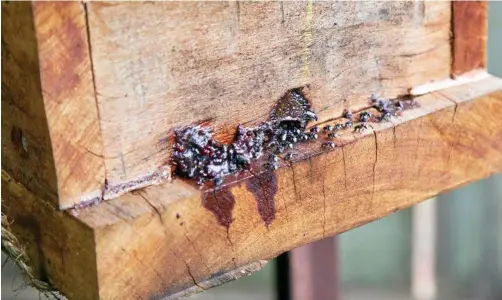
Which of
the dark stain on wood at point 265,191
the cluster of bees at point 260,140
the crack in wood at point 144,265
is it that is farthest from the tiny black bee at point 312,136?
the crack in wood at point 144,265

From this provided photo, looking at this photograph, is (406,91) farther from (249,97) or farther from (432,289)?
(432,289)

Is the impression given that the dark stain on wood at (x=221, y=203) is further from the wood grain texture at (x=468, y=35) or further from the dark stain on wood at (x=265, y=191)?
the wood grain texture at (x=468, y=35)

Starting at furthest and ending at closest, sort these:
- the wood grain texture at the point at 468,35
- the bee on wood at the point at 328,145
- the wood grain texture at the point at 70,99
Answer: the wood grain texture at the point at 468,35, the bee on wood at the point at 328,145, the wood grain texture at the point at 70,99

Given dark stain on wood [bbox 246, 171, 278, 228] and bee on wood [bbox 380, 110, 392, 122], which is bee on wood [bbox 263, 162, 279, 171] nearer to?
dark stain on wood [bbox 246, 171, 278, 228]

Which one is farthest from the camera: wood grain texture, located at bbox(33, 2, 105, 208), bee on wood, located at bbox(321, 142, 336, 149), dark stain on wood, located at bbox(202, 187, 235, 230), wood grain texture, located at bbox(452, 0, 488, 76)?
wood grain texture, located at bbox(452, 0, 488, 76)

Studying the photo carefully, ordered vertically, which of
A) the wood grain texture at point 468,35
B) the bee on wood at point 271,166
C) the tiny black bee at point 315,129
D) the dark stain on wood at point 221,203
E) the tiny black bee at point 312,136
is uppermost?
the wood grain texture at point 468,35

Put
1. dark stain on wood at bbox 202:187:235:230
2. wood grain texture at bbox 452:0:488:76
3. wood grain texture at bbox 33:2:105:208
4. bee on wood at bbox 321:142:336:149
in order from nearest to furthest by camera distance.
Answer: wood grain texture at bbox 33:2:105:208, dark stain on wood at bbox 202:187:235:230, bee on wood at bbox 321:142:336:149, wood grain texture at bbox 452:0:488:76

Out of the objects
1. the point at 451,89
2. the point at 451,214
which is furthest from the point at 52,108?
the point at 451,214

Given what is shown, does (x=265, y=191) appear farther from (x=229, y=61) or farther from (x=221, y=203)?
(x=229, y=61)

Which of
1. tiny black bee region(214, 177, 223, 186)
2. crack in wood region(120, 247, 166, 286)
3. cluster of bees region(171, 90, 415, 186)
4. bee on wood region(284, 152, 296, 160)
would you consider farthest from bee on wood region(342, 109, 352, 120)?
crack in wood region(120, 247, 166, 286)
